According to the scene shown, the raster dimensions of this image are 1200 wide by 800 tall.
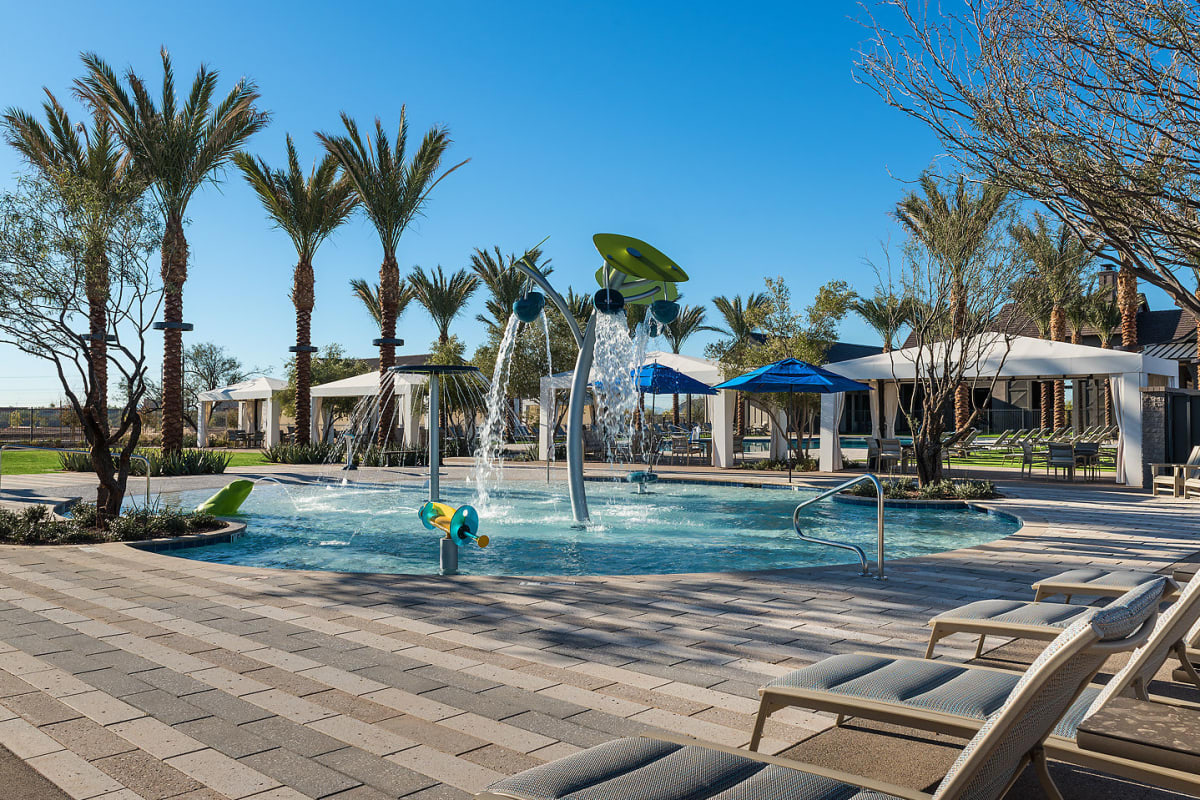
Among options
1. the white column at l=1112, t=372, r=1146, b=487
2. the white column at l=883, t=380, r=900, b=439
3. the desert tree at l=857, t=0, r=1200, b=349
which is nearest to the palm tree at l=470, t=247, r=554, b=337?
the white column at l=883, t=380, r=900, b=439

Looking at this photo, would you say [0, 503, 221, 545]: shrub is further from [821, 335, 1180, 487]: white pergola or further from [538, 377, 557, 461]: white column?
[538, 377, 557, 461]: white column

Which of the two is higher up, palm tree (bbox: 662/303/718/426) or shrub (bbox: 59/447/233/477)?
palm tree (bbox: 662/303/718/426)

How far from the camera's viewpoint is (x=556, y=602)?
19.7 ft

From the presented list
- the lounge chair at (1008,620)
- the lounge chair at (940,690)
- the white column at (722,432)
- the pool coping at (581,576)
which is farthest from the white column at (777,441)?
the lounge chair at (940,690)

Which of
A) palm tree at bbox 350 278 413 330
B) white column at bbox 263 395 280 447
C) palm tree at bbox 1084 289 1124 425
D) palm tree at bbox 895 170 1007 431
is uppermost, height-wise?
palm tree at bbox 350 278 413 330

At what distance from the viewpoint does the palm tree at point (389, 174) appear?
22.1 metres

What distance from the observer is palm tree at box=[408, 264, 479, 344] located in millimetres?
32375

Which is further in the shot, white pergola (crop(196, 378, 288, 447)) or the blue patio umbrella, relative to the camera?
white pergola (crop(196, 378, 288, 447))

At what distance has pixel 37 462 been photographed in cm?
2378

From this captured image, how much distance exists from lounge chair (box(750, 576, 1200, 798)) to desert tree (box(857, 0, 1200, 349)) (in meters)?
3.19

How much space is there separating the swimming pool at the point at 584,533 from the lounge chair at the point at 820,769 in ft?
18.1

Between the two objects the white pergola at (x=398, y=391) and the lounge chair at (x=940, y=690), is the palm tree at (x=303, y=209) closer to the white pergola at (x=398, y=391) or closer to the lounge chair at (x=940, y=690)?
the white pergola at (x=398, y=391)

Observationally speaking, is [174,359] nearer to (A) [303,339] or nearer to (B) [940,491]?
(A) [303,339]

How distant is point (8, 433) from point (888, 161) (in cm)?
4185
